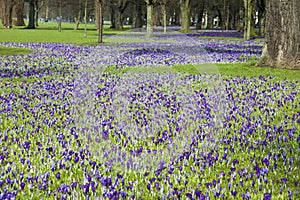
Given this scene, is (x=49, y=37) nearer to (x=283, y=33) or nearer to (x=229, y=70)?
(x=229, y=70)

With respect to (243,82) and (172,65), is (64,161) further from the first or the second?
(172,65)

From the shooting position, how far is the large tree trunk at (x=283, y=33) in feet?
51.8

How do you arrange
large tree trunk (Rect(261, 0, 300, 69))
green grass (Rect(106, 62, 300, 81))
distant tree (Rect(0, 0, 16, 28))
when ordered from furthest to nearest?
distant tree (Rect(0, 0, 16, 28)) < large tree trunk (Rect(261, 0, 300, 69)) < green grass (Rect(106, 62, 300, 81))

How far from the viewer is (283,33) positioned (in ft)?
52.5

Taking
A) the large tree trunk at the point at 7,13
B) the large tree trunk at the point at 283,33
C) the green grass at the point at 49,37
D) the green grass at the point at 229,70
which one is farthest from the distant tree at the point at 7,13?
the large tree trunk at the point at 283,33

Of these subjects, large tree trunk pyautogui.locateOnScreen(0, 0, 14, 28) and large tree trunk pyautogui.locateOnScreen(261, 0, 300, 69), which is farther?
large tree trunk pyautogui.locateOnScreen(0, 0, 14, 28)

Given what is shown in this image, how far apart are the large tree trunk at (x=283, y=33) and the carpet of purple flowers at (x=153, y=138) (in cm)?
302

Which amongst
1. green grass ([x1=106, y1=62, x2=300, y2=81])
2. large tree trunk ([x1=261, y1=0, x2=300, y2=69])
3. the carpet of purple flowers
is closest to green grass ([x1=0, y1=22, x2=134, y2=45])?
green grass ([x1=106, y1=62, x2=300, y2=81])

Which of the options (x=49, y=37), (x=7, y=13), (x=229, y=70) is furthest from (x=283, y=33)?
(x=7, y=13)

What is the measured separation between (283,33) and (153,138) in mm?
10765

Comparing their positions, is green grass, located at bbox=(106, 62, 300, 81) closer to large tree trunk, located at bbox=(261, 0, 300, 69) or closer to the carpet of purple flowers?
large tree trunk, located at bbox=(261, 0, 300, 69)

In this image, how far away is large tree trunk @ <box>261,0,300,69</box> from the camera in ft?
51.8

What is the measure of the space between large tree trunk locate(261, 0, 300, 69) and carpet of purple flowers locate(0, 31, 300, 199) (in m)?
3.02

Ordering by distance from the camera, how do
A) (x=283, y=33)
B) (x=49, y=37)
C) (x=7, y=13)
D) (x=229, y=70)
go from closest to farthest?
(x=283, y=33) < (x=229, y=70) < (x=49, y=37) < (x=7, y=13)
